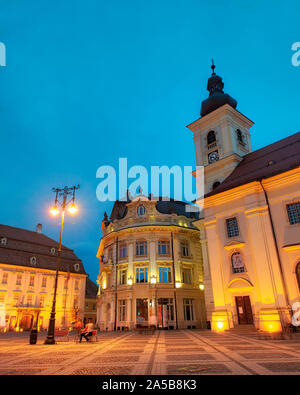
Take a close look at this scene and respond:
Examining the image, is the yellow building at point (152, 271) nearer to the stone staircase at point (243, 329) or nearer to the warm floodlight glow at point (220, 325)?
the warm floodlight glow at point (220, 325)

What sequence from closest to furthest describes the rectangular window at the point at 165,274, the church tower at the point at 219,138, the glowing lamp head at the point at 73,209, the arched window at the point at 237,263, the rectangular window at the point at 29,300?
the glowing lamp head at the point at 73,209 < the arched window at the point at 237,263 < the church tower at the point at 219,138 < the rectangular window at the point at 165,274 < the rectangular window at the point at 29,300

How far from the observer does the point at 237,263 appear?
79.0 feet

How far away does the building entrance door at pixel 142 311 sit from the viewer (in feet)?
113

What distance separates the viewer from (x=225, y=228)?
25.6 metres

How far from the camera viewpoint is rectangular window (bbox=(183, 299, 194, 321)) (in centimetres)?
3566

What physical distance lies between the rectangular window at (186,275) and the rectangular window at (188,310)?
248 cm

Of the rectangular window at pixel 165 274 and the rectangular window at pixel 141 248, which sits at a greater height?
the rectangular window at pixel 141 248

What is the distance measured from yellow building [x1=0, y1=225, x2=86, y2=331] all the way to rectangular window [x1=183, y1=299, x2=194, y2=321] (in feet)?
60.4

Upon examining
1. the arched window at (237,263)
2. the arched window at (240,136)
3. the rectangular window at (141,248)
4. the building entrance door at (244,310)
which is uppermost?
the arched window at (240,136)

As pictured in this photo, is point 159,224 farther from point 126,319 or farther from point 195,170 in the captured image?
point 126,319

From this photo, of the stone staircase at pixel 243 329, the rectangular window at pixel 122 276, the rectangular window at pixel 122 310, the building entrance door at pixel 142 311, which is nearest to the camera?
the stone staircase at pixel 243 329

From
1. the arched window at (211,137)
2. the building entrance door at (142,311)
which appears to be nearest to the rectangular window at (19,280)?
the building entrance door at (142,311)
